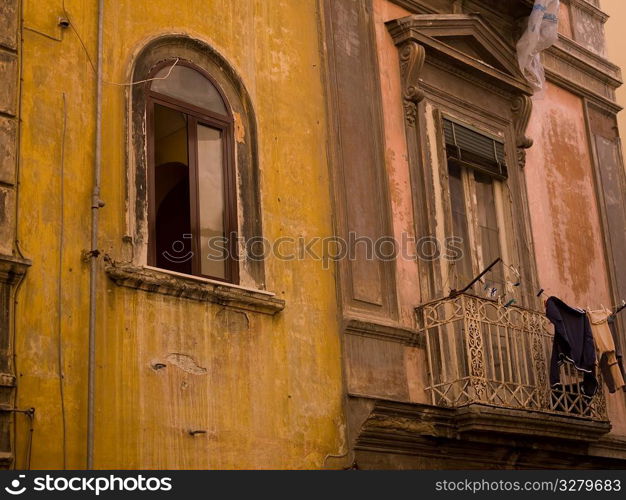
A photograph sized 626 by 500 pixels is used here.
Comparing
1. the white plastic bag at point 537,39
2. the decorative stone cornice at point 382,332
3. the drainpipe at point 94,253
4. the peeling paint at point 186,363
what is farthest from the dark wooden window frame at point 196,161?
the white plastic bag at point 537,39

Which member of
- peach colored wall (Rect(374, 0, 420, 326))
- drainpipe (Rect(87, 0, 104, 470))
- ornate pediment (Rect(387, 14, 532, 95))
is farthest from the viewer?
ornate pediment (Rect(387, 14, 532, 95))

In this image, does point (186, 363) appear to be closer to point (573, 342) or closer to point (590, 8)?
point (573, 342)

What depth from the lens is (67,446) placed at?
26.6 ft

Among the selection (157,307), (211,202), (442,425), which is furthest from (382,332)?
(157,307)

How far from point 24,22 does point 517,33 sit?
6.70 m

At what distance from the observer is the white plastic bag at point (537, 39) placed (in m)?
13.3

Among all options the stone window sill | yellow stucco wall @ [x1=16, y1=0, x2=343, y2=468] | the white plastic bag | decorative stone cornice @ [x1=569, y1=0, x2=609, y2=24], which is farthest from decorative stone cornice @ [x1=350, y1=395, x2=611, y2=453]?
decorative stone cornice @ [x1=569, y1=0, x2=609, y2=24]

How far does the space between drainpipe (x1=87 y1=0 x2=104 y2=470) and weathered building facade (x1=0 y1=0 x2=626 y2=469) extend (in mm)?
19

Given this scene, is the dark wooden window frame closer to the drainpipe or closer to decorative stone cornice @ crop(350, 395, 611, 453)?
the drainpipe

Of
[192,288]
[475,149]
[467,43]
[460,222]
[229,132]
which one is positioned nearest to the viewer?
[192,288]

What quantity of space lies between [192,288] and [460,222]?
4.02 meters

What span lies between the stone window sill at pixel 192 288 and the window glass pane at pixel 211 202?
0.95 ft

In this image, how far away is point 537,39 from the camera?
13.2 metres

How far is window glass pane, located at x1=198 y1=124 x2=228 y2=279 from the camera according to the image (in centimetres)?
973
